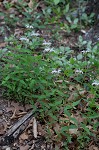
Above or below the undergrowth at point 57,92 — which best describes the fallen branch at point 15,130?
below

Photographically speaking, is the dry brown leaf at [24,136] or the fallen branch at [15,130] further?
the dry brown leaf at [24,136]

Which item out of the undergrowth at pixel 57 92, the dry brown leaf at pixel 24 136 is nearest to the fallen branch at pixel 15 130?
the dry brown leaf at pixel 24 136

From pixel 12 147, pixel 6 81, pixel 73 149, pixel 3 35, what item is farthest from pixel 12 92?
pixel 3 35

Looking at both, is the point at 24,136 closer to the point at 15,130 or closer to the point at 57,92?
the point at 15,130

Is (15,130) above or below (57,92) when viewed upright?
below

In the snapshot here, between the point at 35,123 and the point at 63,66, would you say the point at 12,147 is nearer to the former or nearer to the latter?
the point at 35,123

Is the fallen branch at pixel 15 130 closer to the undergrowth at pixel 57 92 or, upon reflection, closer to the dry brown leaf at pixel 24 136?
the dry brown leaf at pixel 24 136

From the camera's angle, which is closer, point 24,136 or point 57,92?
point 24,136

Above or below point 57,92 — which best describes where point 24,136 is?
below

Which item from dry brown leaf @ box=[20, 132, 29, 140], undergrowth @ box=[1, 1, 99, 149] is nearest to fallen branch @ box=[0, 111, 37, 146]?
dry brown leaf @ box=[20, 132, 29, 140]

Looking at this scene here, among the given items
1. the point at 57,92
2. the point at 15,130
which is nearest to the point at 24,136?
the point at 15,130

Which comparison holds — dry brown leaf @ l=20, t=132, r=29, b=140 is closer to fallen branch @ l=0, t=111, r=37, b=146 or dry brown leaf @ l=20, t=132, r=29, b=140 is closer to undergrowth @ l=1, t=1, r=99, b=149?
fallen branch @ l=0, t=111, r=37, b=146
